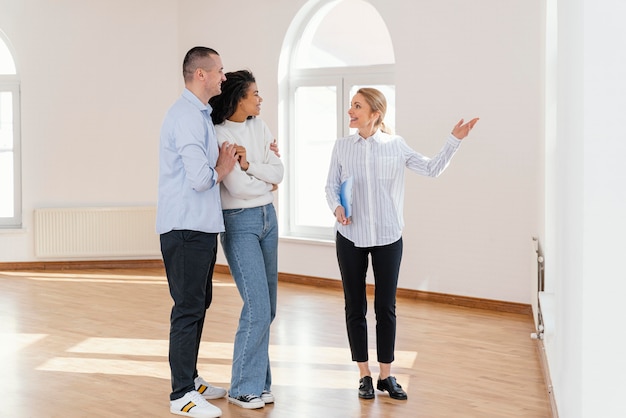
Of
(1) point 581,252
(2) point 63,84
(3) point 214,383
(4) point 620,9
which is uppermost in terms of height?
(2) point 63,84

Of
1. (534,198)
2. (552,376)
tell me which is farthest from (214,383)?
(534,198)

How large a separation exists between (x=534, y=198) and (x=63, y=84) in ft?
17.1

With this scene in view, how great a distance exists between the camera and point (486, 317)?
257 inches

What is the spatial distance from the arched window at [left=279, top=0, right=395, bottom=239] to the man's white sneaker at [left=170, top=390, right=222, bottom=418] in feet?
14.7

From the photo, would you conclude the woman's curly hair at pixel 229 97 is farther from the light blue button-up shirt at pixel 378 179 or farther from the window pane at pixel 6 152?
the window pane at pixel 6 152

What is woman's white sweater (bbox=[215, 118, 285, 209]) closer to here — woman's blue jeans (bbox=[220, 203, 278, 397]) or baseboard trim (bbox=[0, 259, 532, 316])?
woman's blue jeans (bbox=[220, 203, 278, 397])

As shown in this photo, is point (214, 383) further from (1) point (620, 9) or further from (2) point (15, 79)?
(2) point (15, 79)

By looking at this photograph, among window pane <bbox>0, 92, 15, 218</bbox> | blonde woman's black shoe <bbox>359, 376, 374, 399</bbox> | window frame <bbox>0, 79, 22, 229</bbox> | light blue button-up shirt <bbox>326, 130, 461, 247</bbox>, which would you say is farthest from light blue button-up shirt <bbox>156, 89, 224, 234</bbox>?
window pane <bbox>0, 92, 15, 218</bbox>

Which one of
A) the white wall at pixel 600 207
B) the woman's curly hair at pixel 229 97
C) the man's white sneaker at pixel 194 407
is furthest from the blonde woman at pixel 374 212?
the white wall at pixel 600 207

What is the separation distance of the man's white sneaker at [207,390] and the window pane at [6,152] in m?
5.73

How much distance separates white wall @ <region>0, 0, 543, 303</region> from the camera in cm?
671

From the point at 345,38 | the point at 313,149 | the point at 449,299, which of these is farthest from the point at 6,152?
the point at 449,299

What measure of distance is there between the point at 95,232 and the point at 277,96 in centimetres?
253

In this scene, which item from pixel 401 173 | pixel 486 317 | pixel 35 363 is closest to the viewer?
pixel 401 173
